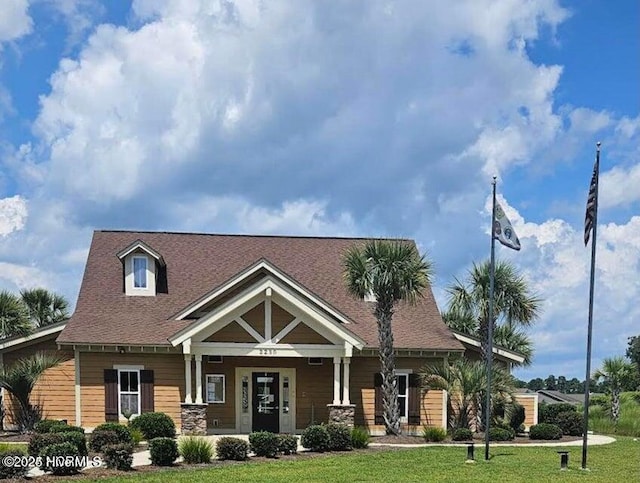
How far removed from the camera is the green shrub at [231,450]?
15.6 metres

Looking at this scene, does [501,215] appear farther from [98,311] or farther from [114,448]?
[98,311]

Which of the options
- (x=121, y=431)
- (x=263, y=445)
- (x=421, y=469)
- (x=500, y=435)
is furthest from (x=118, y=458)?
(x=500, y=435)

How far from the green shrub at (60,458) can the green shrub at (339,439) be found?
20.9 ft

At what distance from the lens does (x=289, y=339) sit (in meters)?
22.1

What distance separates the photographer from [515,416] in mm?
23234

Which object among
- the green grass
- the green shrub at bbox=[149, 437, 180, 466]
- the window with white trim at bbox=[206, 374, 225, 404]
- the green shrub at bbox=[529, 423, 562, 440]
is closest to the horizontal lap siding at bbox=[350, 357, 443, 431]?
the green shrub at bbox=[529, 423, 562, 440]

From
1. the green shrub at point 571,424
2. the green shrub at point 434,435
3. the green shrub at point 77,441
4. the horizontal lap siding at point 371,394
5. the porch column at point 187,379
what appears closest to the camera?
the green shrub at point 77,441

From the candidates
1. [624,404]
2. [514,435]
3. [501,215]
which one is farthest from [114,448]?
[624,404]

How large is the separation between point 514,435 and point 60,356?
14459 millimetres

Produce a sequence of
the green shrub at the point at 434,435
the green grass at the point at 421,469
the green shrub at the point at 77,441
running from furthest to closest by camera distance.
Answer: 1. the green shrub at the point at 434,435
2. the green shrub at the point at 77,441
3. the green grass at the point at 421,469

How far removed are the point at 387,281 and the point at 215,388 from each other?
672cm

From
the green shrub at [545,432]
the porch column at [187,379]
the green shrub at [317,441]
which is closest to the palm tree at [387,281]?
the green shrub at [545,432]

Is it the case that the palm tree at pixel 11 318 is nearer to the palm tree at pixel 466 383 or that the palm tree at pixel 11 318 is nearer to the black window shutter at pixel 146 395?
the black window shutter at pixel 146 395

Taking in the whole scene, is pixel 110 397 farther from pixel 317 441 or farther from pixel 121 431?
pixel 317 441
